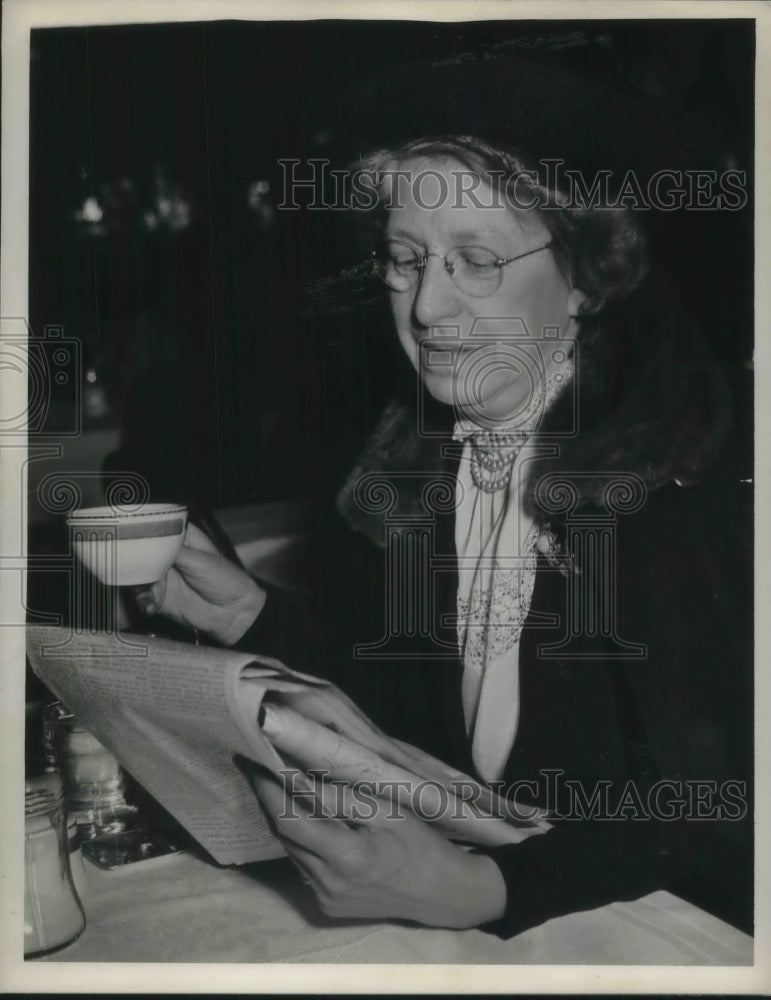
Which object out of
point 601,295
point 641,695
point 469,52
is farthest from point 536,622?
point 469,52

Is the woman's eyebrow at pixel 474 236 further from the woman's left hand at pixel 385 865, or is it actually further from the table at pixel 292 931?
the table at pixel 292 931

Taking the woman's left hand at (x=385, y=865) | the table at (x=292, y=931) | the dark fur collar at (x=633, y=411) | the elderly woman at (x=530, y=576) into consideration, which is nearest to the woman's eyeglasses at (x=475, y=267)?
the elderly woman at (x=530, y=576)

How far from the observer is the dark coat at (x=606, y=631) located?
1.01 m

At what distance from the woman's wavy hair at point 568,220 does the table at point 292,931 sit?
66cm

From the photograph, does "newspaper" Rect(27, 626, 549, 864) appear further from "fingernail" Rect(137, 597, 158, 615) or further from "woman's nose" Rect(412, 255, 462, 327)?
"woman's nose" Rect(412, 255, 462, 327)

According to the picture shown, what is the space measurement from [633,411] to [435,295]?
0.79ft

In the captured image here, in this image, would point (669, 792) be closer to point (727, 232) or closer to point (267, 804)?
point (267, 804)

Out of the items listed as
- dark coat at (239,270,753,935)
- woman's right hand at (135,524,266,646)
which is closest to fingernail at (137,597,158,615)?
woman's right hand at (135,524,266,646)

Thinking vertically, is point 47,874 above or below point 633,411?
below

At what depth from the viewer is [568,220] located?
100cm

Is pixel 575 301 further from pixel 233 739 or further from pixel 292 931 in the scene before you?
pixel 292 931

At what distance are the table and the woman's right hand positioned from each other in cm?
26

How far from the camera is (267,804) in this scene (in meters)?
1.02

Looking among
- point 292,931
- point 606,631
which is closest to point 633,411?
point 606,631
